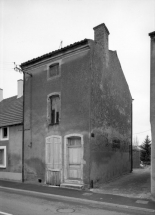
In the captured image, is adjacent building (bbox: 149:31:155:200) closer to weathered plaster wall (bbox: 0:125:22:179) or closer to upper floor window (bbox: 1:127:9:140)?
weathered plaster wall (bbox: 0:125:22:179)

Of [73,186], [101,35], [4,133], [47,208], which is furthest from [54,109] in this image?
[47,208]

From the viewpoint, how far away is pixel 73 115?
14594 millimetres

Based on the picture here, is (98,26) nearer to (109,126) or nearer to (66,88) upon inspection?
(66,88)

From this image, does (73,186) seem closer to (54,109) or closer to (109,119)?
(54,109)

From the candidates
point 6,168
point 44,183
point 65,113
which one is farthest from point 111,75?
point 6,168

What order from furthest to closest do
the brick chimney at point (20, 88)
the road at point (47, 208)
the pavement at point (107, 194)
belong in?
the brick chimney at point (20, 88) → the pavement at point (107, 194) → the road at point (47, 208)

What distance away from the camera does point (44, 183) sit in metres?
15.6

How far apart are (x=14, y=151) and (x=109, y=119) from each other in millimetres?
7708

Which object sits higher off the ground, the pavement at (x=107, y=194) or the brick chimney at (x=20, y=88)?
the brick chimney at (x=20, y=88)

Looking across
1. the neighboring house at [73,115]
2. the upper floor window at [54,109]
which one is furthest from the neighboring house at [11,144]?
the upper floor window at [54,109]

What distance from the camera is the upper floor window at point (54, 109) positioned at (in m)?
15.8

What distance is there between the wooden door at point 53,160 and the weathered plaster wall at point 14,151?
3.03 metres

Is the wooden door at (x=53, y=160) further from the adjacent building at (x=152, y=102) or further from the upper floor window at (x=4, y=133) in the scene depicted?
the adjacent building at (x=152, y=102)

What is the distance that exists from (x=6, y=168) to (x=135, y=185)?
32.6 ft
